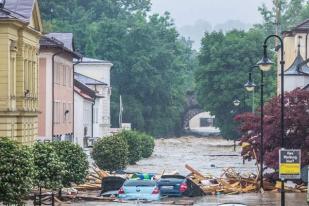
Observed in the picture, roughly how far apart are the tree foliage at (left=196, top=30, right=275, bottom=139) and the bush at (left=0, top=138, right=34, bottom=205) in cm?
9671

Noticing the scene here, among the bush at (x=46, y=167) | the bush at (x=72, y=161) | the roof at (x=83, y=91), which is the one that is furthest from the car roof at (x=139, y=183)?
the roof at (x=83, y=91)

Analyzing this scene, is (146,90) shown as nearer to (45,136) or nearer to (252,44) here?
(252,44)

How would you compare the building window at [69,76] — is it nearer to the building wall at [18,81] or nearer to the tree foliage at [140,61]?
the building wall at [18,81]

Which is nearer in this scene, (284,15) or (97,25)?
(97,25)

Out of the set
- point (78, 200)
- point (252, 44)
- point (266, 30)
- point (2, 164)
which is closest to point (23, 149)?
point (2, 164)

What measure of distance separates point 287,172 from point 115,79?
4785 inches

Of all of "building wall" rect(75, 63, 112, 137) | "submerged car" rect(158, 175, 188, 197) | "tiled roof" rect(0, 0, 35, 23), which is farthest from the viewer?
"building wall" rect(75, 63, 112, 137)

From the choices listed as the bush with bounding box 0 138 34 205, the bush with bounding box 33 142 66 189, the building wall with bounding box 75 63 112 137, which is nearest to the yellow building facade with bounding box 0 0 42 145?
the bush with bounding box 33 142 66 189

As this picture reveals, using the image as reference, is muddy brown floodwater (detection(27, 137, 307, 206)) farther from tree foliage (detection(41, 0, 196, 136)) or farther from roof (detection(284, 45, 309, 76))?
tree foliage (detection(41, 0, 196, 136))

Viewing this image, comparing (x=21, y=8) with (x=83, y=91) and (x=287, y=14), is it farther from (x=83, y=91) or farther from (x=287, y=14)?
(x=287, y=14)

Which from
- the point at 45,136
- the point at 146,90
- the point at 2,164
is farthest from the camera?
the point at 146,90

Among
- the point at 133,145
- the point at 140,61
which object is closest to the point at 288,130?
the point at 133,145

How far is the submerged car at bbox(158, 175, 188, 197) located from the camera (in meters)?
49.9

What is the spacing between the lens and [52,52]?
67.1 metres
